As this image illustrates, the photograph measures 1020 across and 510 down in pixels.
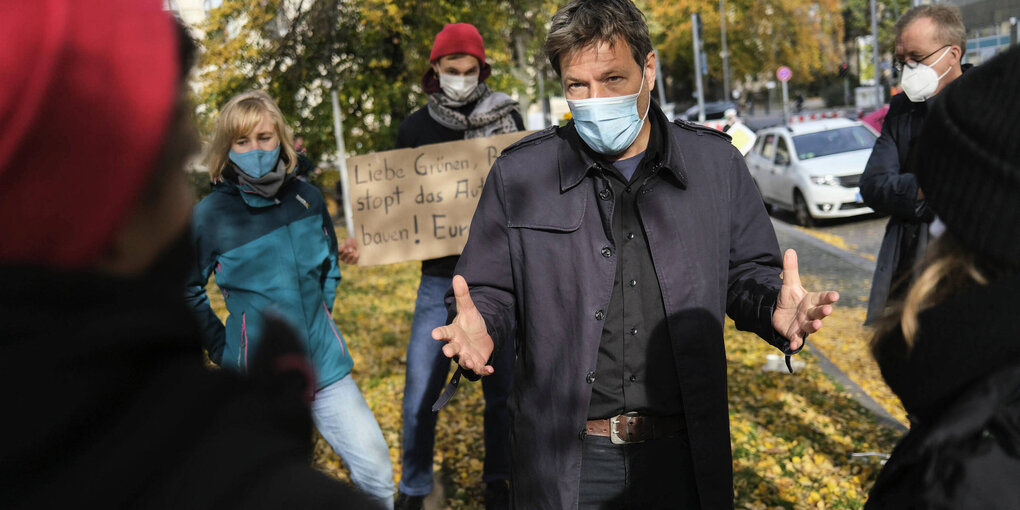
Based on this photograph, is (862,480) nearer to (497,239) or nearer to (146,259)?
(497,239)

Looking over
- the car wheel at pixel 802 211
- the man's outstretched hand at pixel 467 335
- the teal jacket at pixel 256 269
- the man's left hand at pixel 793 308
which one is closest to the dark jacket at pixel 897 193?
the man's left hand at pixel 793 308

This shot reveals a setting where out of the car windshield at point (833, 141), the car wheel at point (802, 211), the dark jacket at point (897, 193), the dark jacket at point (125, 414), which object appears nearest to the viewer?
the dark jacket at point (125, 414)

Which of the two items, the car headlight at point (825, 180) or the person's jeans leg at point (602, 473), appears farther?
the car headlight at point (825, 180)

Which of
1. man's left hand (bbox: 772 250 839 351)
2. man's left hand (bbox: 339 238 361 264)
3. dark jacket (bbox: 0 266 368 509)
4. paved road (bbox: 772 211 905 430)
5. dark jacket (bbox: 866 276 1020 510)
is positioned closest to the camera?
dark jacket (bbox: 0 266 368 509)

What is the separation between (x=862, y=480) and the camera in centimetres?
487

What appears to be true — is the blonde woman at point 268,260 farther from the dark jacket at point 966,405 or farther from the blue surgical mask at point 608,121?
the dark jacket at point 966,405

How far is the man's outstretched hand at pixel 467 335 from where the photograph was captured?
259 centimetres

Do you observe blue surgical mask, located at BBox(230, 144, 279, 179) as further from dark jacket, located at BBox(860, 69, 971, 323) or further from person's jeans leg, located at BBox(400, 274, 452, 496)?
dark jacket, located at BBox(860, 69, 971, 323)

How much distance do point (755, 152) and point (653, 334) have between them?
631 inches

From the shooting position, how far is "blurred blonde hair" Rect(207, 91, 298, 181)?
3.70 m

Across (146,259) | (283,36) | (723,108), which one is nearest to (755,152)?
(283,36)

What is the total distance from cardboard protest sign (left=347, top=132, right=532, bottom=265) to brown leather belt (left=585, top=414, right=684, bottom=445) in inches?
88.2

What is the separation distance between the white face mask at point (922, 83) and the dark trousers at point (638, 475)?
2349 millimetres

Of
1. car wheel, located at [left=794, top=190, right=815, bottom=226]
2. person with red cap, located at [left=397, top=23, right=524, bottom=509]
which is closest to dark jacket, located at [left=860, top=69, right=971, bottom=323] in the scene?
person with red cap, located at [left=397, top=23, right=524, bottom=509]
